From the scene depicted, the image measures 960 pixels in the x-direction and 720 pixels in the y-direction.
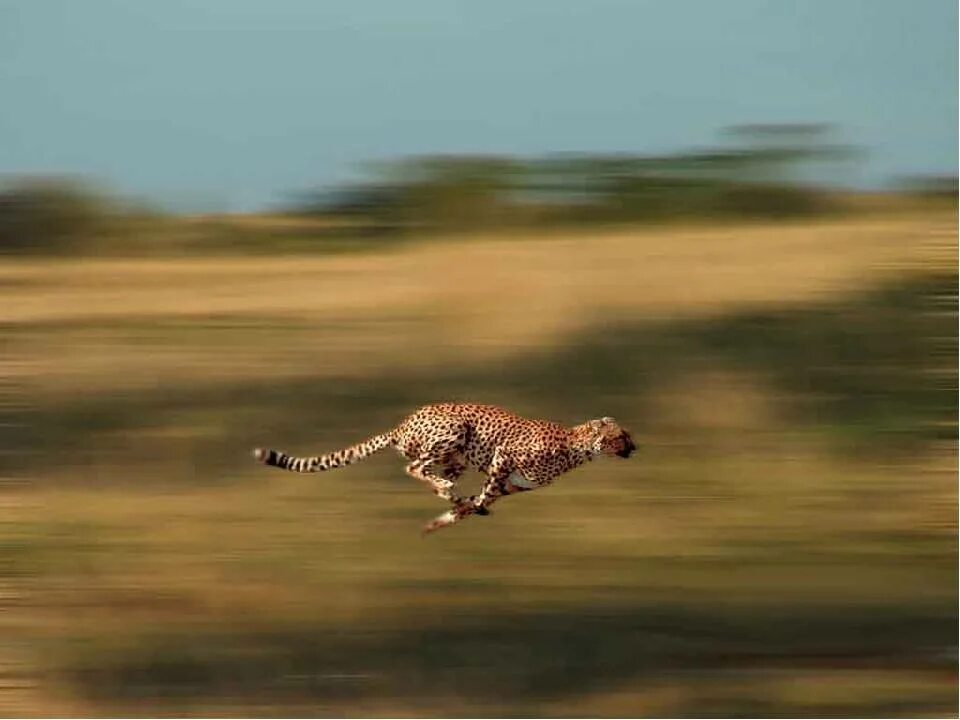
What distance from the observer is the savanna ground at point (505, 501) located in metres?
3.94

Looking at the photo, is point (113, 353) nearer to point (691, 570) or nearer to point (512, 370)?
point (512, 370)

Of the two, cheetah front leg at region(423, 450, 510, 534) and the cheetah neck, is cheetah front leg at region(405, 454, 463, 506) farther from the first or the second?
the cheetah neck

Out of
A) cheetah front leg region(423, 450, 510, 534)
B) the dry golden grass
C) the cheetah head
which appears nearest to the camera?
cheetah front leg region(423, 450, 510, 534)

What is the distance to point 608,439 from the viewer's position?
3.92 meters

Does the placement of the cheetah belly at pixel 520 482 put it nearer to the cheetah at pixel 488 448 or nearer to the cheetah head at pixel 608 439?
the cheetah at pixel 488 448

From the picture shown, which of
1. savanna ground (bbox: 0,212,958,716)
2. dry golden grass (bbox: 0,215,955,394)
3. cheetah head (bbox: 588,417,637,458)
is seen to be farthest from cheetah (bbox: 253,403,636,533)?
dry golden grass (bbox: 0,215,955,394)

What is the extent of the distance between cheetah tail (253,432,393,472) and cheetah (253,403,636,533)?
2 cm

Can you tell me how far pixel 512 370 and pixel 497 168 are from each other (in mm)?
512

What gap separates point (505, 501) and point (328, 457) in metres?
0.42

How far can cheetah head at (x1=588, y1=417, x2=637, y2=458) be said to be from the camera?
3.91 m

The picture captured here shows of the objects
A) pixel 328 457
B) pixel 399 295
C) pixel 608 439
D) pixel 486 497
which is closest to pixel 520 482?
pixel 486 497

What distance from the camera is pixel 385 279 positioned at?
433 centimetres

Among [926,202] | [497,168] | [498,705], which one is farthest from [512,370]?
[926,202]

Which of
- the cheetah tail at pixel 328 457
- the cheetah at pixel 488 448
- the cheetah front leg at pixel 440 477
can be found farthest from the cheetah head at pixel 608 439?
the cheetah tail at pixel 328 457
